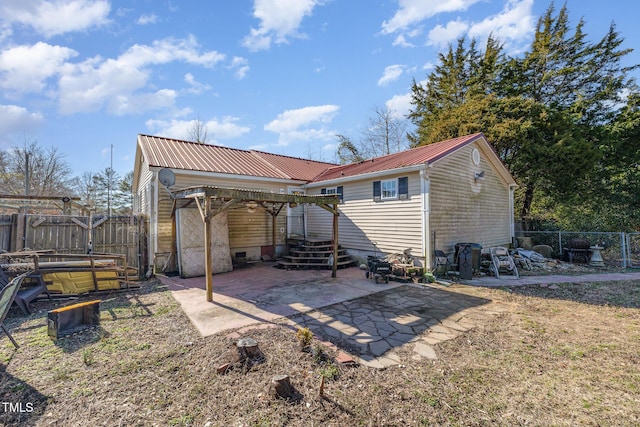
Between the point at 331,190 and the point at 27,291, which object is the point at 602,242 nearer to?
→ the point at 331,190

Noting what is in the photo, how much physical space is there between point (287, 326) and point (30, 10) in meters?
9.86

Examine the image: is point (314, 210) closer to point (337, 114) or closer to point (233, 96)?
point (233, 96)

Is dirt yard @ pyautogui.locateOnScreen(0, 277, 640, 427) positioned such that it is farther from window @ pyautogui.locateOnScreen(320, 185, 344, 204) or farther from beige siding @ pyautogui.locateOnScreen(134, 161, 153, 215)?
window @ pyautogui.locateOnScreen(320, 185, 344, 204)

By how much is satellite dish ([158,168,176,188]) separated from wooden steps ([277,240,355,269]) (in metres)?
4.31

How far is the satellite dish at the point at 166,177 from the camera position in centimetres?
796

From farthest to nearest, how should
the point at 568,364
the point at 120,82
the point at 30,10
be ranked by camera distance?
the point at 120,82 → the point at 30,10 → the point at 568,364

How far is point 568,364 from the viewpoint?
3.16 metres

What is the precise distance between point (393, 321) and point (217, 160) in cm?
911

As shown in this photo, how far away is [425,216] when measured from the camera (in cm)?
775

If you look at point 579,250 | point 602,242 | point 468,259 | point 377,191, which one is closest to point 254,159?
point 377,191

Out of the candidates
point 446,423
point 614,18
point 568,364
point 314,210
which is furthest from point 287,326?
point 614,18

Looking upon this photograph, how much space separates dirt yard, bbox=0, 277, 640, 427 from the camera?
231 centimetres

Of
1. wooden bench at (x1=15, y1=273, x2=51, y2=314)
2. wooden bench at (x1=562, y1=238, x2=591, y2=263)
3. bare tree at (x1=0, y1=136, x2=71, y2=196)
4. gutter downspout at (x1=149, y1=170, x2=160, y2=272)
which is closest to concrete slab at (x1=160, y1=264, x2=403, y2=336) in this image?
gutter downspout at (x1=149, y1=170, x2=160, y2=272)

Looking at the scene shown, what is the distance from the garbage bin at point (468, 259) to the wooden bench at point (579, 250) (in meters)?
5.62
